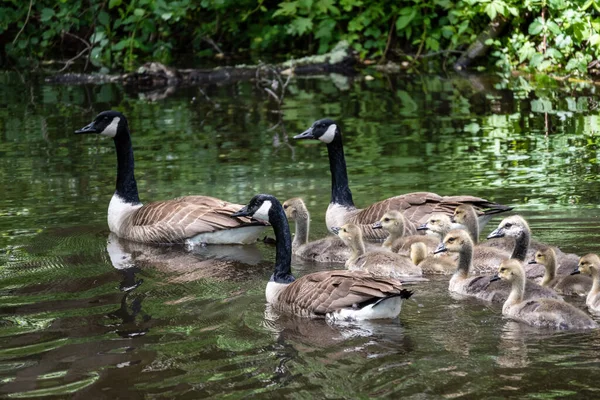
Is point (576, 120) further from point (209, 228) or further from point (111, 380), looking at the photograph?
point (111, 380)

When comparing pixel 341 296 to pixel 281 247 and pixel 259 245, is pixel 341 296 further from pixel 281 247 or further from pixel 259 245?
pixel 259 245

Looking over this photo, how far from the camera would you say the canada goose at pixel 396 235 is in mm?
11289

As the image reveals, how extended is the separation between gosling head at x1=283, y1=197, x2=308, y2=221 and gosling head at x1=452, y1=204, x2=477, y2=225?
1772mm

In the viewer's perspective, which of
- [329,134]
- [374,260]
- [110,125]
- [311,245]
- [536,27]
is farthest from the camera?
[536,27]

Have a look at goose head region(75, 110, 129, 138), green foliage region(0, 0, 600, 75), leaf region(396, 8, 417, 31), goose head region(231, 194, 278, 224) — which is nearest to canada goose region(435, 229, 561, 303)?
goose head region(231, 194, 278, 224)

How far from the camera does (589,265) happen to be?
909 centimetres

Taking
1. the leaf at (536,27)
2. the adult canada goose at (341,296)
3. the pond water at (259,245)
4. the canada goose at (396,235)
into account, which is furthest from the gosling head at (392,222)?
the leaf at (536,27)

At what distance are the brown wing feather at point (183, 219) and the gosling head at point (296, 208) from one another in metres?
0.50

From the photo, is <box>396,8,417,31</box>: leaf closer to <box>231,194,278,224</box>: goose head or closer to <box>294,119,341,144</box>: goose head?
<box>294,119,341,144</box>: goose head

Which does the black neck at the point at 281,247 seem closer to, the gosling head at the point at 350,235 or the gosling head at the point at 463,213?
the gosling head at the point at 350,235

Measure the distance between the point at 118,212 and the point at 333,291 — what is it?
5.16 metres

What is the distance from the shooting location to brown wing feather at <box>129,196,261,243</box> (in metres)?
12.3

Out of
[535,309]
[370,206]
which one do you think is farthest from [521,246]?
[370,206]

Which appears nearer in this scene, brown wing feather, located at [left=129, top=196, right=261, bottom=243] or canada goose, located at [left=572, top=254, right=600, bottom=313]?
canada goose, located at [left=572, top=254, right=600, bottom=313]
